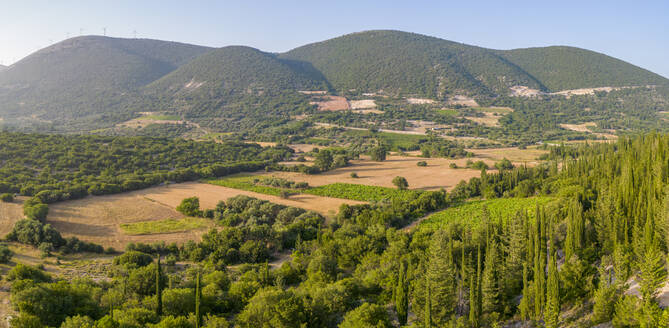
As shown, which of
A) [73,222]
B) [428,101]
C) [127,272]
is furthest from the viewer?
[428,101]

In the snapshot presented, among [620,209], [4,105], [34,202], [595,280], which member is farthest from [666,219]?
[4,105]

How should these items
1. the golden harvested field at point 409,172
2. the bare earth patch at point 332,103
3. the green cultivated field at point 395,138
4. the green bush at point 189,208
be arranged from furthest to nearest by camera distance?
1. the bare earth patch at point 332,103
2. the green cultivated field at point 395,138
3. the golden harvested field at point 409,172
4. the green bush at point 189,208

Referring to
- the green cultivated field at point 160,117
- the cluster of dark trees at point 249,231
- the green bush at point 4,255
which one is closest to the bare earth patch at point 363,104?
the green cultivated field at point 160,117

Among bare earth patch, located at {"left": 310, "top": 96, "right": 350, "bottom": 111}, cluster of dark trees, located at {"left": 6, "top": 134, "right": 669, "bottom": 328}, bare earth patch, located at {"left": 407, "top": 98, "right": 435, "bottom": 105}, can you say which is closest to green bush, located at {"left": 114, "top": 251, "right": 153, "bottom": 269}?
cluster of dark trees, located at {"left": 6, "top": 134, "right": 669, "bottom": 328}

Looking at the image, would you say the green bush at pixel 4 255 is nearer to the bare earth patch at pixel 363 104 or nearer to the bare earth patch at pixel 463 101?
the bare earth patch at pixel 363 104

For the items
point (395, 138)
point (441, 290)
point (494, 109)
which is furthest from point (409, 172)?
point (494, 109)

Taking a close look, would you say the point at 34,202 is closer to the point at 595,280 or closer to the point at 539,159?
the point at 595,280

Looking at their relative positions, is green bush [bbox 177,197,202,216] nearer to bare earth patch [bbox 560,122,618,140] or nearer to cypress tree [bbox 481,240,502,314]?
cypress tree [bbox 481,240,502,314]
